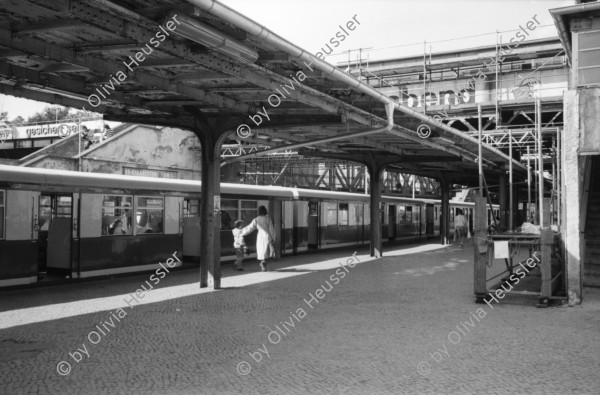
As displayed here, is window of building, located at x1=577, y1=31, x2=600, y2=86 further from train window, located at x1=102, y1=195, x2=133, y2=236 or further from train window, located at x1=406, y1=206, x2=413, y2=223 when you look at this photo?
train window, located at x1=406, y1=206, x2=413, y2=223

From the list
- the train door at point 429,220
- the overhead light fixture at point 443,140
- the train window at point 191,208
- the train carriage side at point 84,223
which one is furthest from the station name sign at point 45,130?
the overhead light fixture at point 443,140

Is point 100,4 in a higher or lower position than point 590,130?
higher

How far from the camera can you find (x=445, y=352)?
6.63m

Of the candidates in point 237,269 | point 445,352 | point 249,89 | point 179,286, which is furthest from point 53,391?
point 237,269

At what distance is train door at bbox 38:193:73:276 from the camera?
12.4m

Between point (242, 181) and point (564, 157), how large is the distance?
24.5 m

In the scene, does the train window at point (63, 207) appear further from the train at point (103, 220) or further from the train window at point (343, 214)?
the train window at point (343, 214)

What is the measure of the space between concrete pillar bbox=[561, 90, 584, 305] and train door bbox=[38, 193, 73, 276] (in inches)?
397

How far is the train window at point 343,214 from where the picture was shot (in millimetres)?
22856

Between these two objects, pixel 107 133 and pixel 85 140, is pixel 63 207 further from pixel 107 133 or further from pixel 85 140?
pixel 107 133

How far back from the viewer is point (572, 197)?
9773 mm

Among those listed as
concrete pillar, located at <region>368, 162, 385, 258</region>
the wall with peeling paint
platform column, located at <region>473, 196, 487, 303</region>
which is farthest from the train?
the wall with peeling paint

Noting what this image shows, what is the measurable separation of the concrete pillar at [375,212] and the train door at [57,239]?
33.9 ft

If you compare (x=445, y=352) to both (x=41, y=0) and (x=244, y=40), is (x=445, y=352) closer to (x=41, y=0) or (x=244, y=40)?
(x=244, y=40)
